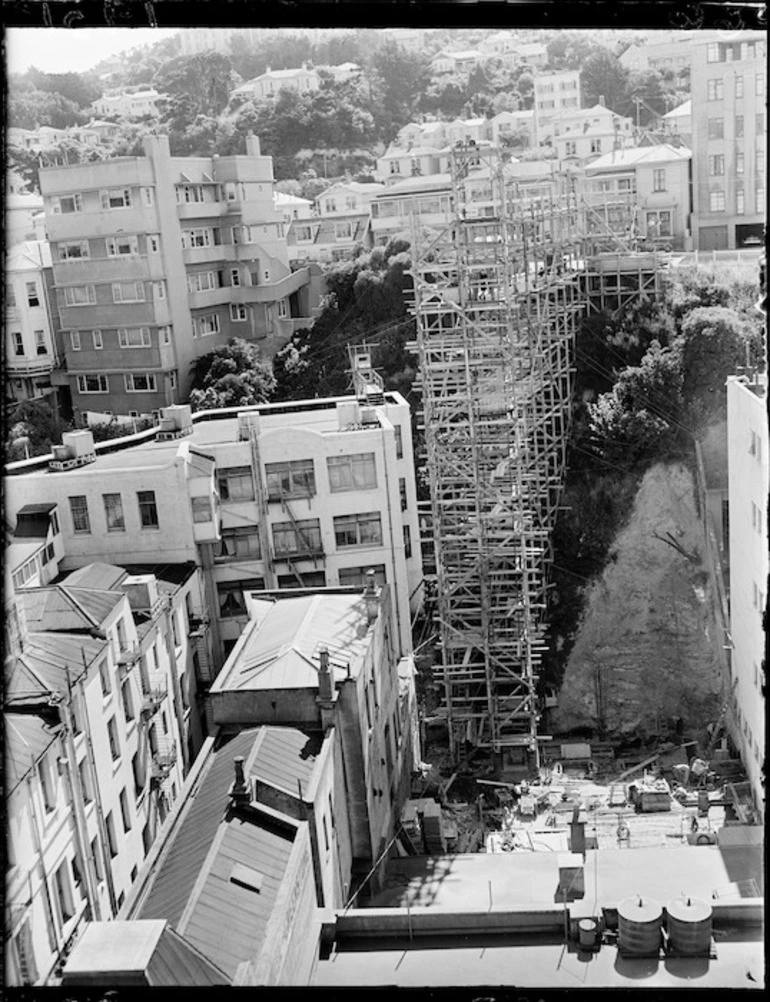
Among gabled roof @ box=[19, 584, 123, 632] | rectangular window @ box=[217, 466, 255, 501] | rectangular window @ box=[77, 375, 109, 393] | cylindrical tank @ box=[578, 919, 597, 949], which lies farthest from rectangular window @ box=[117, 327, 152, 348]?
cylindrical tank @ box=[578, 919, 597, 949]

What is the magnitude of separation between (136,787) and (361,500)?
13.6 ft

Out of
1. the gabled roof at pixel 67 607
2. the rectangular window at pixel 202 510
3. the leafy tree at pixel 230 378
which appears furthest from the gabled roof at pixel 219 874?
the leafy tree at pixel 230 378

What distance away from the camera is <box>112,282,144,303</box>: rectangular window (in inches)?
503

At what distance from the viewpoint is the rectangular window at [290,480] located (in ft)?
36.2

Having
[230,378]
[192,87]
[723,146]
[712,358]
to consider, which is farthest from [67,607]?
[723,146]

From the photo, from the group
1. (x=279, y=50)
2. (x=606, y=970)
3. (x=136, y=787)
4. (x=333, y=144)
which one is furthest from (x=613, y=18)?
(x=333, y=144)

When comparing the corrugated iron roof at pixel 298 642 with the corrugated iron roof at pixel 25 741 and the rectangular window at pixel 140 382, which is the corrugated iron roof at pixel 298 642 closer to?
the corrugated iron roof at pixel 25 741

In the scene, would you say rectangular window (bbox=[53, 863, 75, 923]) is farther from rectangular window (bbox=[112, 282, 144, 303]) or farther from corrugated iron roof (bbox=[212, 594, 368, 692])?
rectangular window (bbox=[112, 282, 144, 303])

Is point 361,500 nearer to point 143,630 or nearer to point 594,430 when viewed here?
point 143,630

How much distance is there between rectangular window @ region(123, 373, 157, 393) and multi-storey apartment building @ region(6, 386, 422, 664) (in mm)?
1843

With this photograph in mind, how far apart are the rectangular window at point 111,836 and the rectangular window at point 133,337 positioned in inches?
275

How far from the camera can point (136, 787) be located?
7898mm

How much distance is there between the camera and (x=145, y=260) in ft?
42.1

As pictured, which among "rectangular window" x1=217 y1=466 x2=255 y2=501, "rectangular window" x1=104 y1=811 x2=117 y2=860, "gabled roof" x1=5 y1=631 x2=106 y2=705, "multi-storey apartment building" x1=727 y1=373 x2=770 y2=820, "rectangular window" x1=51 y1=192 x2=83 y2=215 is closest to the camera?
"gabled roof" x1=5 y1=631 x2=106 y2=705
